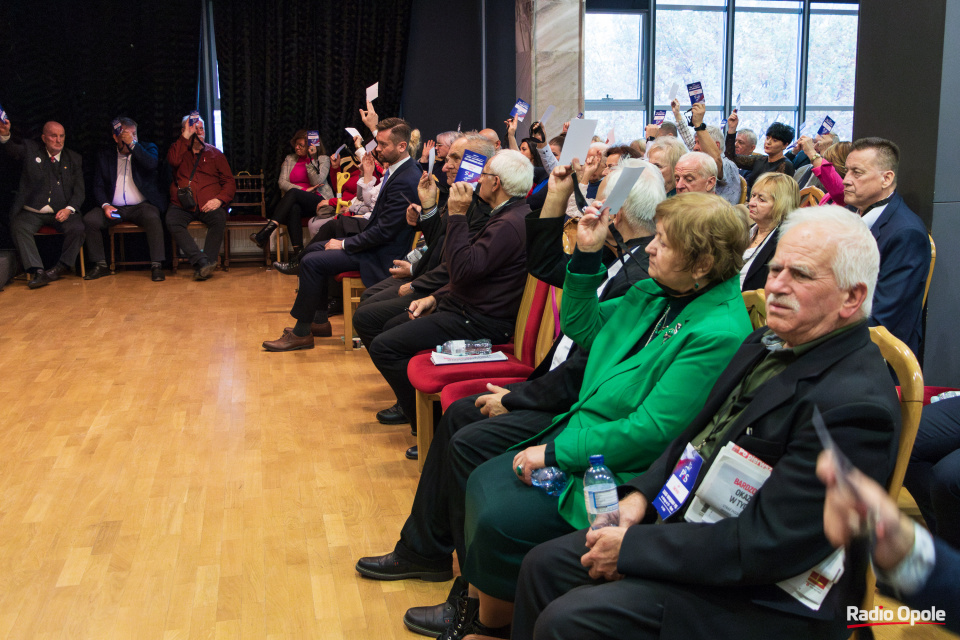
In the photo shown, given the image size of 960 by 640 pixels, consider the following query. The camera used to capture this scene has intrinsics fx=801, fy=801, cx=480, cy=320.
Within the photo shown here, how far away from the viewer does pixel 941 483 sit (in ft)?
6.43

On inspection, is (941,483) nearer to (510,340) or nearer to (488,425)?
(488,425)

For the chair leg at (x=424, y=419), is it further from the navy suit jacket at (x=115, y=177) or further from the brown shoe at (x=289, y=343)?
the navy suit jacket at (x=115, y=177)

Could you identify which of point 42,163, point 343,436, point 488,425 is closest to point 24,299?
point 42,163

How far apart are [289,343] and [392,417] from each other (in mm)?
1584

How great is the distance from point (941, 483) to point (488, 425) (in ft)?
3.75

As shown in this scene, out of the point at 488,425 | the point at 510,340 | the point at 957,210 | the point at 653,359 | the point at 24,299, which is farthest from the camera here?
the point at 24,299

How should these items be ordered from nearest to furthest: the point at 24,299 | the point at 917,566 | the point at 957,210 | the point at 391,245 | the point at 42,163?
the point at 917,566, the point at 957,210, the point at 391,245, the point at 24,299, the point at 42,163

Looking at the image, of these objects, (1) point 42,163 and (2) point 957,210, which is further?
(1) point 42,163

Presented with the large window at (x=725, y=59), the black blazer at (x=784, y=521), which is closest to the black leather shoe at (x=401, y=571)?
the black blazer at (x=784, y=521)

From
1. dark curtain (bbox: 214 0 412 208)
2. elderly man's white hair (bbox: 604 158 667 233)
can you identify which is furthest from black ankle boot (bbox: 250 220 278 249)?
elderly man's white hair (bbox: 604 158 667 233)

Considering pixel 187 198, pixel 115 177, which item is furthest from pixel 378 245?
pixel 115 177

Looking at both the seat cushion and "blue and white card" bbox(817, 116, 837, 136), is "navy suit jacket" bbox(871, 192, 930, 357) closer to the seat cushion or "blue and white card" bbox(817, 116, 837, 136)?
the seat cushion

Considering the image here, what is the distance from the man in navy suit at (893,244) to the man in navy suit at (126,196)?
6492 mm

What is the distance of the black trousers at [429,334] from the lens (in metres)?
3.32
